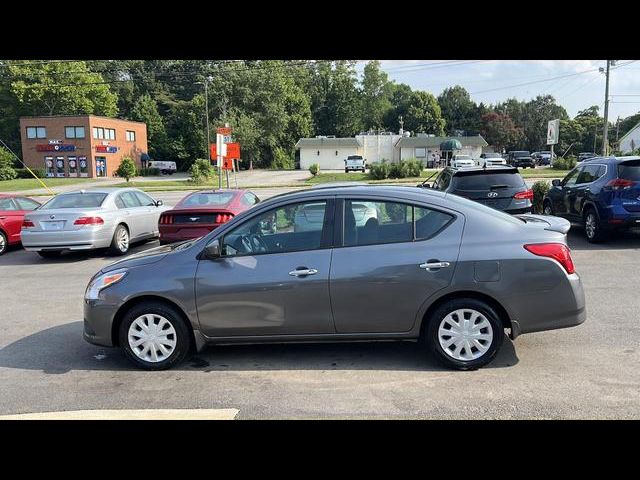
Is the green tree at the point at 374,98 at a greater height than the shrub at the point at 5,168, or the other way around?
the green tree at the point at 374,98

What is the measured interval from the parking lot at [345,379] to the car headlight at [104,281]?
72 cm

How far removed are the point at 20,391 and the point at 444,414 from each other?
141 inches

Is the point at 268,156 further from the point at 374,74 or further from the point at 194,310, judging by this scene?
the point at 194,310

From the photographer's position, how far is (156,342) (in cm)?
493

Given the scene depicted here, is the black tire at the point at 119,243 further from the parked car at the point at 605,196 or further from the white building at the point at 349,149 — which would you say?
the white building at the point at 349,149

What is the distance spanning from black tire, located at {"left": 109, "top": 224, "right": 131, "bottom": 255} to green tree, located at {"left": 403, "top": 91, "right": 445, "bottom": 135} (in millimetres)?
83367

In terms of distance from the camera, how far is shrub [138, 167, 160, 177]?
2640 inches

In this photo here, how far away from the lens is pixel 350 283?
468 centimetres

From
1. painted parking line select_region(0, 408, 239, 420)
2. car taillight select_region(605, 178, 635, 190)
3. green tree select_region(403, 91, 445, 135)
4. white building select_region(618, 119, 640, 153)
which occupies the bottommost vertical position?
painted parking line select_region(0, 408, 239, 420)

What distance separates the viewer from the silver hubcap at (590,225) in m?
10.5

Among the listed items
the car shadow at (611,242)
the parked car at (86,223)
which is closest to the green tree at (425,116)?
the car shadow at (611,242)

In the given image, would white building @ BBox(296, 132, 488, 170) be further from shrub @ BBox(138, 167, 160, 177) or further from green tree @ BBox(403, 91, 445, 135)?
green tree @ BBox(403, 91, 445, 135)

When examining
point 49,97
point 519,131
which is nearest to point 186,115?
point 49,97

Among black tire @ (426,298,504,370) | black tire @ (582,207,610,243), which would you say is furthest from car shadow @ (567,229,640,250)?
black tire @ (426,298,504,370)
